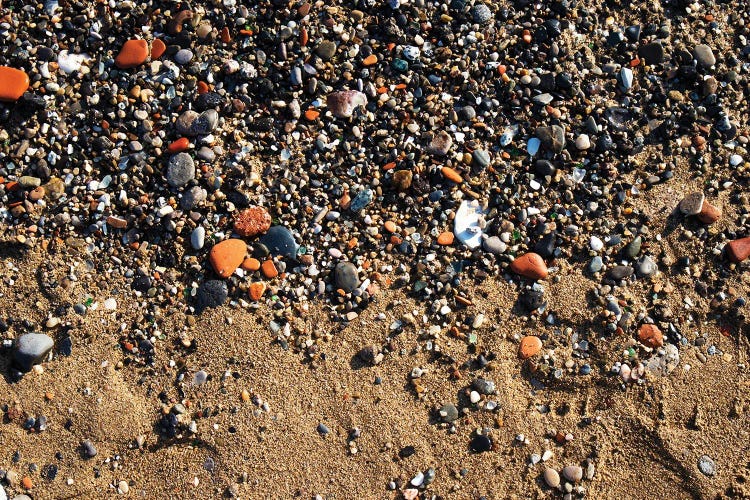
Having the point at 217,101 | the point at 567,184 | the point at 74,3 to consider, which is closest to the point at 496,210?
the point at 567,184

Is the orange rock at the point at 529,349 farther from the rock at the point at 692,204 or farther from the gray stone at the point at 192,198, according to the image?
the gray stone at the point at 192,198

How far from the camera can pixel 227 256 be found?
3.24 meters

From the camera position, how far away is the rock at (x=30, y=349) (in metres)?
3.11

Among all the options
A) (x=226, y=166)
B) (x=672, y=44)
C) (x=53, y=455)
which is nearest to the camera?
(x=53, y=455)

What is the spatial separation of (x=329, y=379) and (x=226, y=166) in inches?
43.8

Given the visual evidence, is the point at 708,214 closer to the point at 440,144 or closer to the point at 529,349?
the point at 529,349

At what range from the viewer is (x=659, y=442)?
320 centimetres

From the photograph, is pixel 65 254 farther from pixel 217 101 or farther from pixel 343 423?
pixel 343 423

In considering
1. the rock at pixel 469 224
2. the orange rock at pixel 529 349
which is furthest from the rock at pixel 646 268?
the rock at pixel 469 224

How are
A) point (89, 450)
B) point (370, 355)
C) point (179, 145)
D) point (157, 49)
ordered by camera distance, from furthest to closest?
point (157, 49), point (179, 145), point (370, 355), point (89, 450)

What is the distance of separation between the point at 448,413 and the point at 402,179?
1.11 m

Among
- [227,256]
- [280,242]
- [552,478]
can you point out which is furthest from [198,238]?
[552,478]

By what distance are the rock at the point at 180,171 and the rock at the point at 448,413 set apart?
1578 millimetres

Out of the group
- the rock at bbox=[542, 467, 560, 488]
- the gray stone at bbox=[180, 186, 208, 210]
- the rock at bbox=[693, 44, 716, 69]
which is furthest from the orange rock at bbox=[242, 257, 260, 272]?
the rock at bbox=[693, 44, 716, 69]
